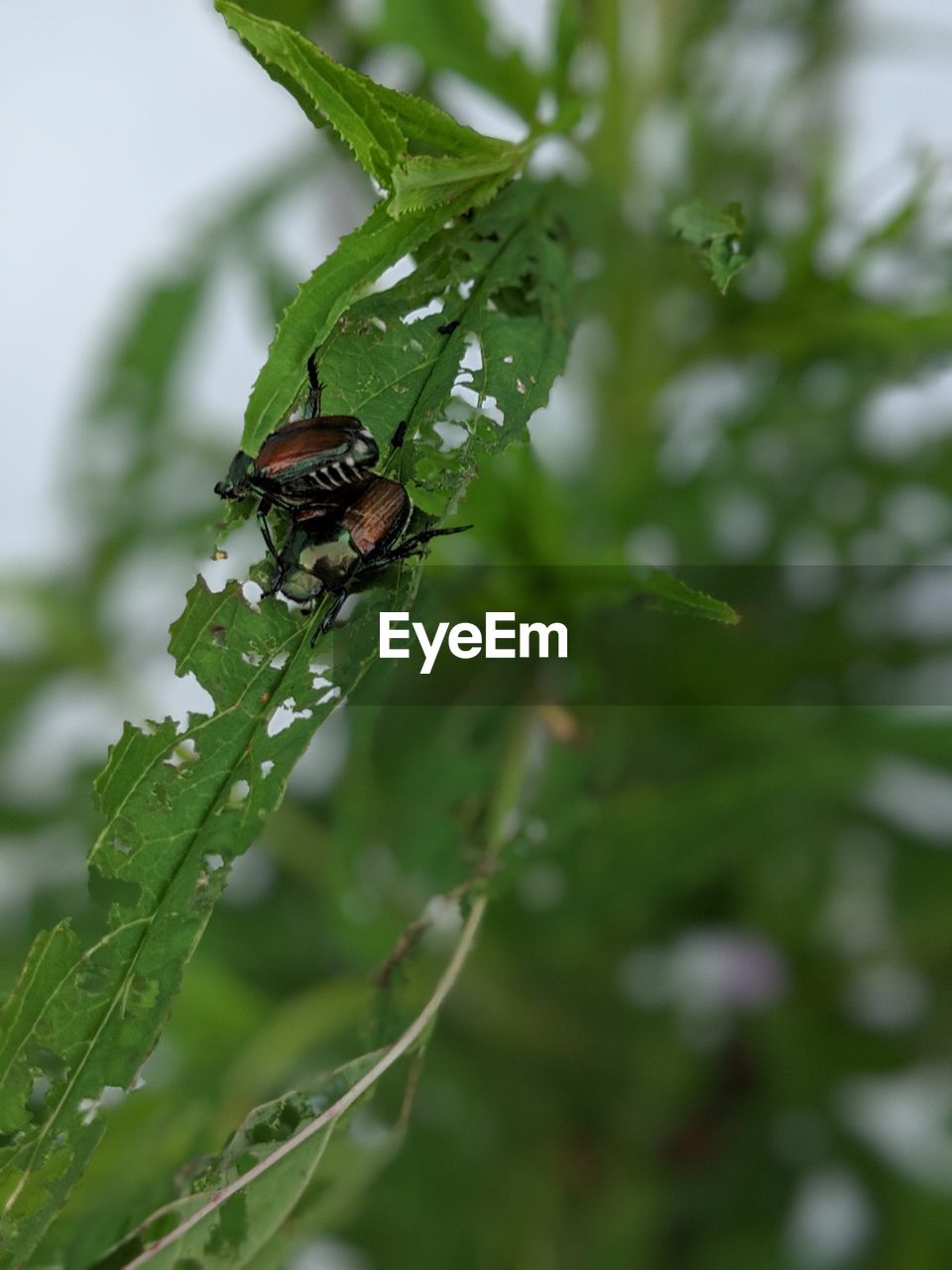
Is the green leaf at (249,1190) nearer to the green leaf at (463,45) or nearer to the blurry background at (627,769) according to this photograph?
the blurry background at (627,769)

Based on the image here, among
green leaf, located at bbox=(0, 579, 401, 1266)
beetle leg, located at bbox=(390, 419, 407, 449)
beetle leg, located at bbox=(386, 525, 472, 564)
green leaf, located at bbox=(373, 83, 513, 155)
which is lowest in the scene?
green leaf, located at bbox=(0, 579, 401, 1266)

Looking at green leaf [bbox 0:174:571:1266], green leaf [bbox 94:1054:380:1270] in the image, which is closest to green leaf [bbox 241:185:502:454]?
green leaf [bbox 0:174:571:1266]

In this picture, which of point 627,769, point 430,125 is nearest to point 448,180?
point 430,125

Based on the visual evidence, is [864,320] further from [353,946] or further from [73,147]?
[73,147]

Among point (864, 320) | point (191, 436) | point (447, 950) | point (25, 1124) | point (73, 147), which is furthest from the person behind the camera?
point (73, 147)

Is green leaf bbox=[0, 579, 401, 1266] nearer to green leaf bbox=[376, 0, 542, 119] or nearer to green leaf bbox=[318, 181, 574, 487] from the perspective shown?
green leaf bbox=[318, 181, 574, 487]

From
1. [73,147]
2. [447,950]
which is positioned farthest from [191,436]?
[73,147]

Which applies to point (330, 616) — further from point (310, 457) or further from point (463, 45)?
point (463, 45)
